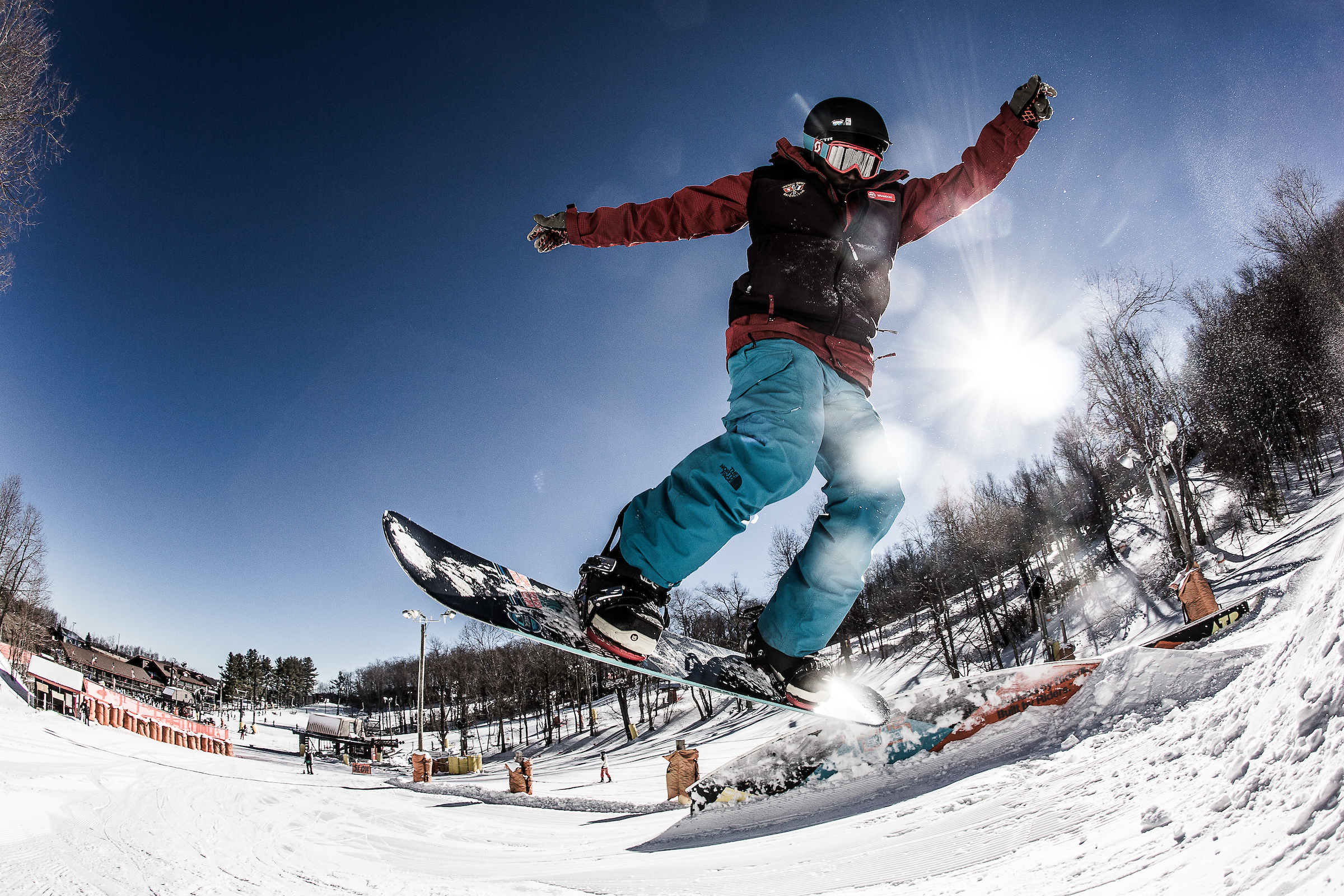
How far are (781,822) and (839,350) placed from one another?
154 inches

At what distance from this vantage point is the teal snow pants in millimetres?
1821

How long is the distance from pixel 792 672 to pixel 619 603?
85 cm

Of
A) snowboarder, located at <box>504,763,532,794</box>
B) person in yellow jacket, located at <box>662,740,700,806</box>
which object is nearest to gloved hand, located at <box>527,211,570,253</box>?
person in yellow jacket, located at <box>662,740,700,806</box>

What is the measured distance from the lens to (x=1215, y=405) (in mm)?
27031

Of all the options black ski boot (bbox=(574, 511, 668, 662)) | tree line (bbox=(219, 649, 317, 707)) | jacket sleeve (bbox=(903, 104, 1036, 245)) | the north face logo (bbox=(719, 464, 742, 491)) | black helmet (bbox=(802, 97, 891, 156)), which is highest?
black helmet (bbox=(802, 97, 891, 156))

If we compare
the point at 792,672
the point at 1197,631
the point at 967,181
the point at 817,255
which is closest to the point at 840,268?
the point at 817,255

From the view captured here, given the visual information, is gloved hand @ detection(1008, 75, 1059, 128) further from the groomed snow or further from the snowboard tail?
the snowboard tail

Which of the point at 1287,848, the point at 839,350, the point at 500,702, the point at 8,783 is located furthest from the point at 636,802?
the point at 500,702

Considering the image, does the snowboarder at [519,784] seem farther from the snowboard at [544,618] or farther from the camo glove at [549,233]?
the camo glove at [549,233]

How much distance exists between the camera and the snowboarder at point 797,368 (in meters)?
1.86

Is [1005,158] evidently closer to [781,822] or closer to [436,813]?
[781,822]

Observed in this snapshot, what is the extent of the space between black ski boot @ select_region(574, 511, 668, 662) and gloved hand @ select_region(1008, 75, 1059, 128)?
7.30 ft

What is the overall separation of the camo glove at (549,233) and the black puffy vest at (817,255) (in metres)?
0.80

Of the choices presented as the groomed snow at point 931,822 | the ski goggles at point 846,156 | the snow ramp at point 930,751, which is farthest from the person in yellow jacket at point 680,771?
the ski goggles at point 846,156
